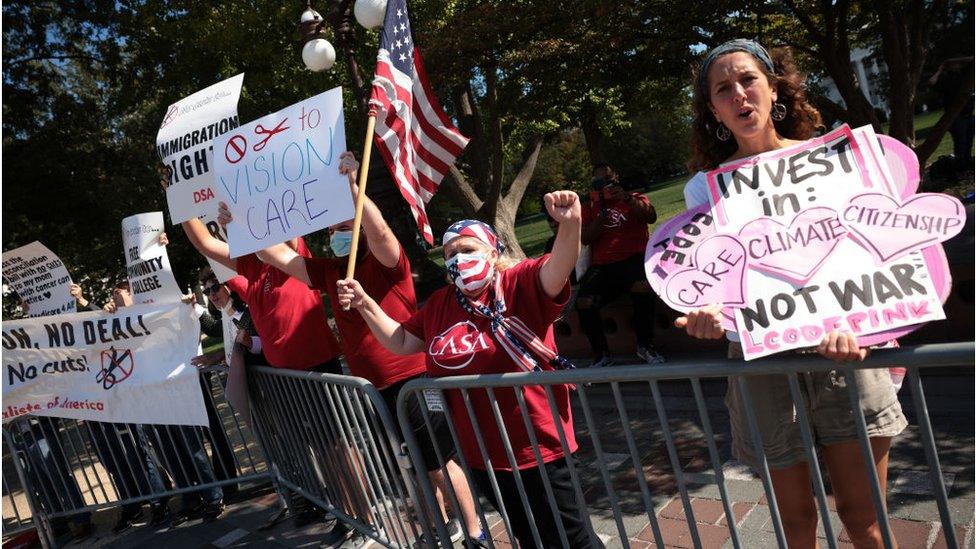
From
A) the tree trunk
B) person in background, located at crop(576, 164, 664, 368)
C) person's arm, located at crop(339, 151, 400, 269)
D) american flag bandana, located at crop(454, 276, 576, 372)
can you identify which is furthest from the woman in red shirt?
the tree trunk

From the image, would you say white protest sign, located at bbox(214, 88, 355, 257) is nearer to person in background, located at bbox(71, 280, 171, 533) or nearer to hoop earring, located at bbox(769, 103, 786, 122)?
hoop earring, located at bbox(769, 103, 786, 122)

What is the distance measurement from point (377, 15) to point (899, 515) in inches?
269

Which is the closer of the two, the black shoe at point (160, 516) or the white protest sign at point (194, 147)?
the white protest sign at point (194, 147)

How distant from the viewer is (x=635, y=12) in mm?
8227

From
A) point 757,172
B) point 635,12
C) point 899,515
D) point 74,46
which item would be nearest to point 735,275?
point 757,172

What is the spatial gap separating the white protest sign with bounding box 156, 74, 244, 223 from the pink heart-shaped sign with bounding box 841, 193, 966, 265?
372 cm

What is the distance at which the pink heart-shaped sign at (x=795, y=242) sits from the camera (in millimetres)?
1857

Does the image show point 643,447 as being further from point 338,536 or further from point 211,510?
point 211,510

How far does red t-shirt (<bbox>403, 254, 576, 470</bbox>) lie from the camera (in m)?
2.84

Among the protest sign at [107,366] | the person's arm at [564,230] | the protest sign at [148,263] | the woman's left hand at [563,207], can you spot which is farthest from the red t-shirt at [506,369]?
the protest sign at [148,263]


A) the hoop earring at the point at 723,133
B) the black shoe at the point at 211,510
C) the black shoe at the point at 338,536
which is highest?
the hoop earring at the point at 723,133

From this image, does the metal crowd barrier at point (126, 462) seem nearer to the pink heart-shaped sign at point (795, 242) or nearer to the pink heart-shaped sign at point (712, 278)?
the pink heart-shaped sign at point (712, 278)

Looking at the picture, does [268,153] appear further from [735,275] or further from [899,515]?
[899,515]

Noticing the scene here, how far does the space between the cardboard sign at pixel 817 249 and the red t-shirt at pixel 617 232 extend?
4.57m
